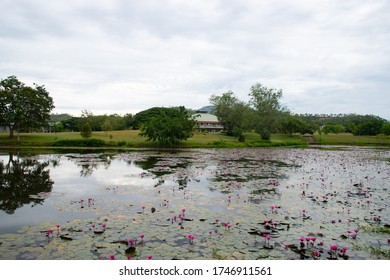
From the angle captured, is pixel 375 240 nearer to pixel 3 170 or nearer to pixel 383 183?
pixel 383 183

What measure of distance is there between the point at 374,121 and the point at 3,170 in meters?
112

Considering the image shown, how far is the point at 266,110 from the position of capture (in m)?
73.3

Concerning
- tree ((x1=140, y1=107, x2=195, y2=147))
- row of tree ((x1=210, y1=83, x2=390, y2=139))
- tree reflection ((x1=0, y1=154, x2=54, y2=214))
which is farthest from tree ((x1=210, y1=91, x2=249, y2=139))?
tree reflection ((x1=0, y1=154, x2=54, y2=214))

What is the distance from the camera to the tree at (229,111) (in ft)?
250

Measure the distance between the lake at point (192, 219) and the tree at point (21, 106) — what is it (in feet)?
142

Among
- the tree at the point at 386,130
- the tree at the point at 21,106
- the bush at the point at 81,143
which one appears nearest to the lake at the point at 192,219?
the bush at the point at 81,143

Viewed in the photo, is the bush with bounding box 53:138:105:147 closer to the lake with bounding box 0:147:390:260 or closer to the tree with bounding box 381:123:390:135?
the lake with bounding box 0:147:390:260

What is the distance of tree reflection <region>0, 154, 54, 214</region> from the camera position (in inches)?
456

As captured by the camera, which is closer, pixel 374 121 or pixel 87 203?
pixel 87 203

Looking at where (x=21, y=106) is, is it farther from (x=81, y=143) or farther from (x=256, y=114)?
(x=256, y=114)

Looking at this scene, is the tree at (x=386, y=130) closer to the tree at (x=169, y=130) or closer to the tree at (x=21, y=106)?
the tree at (x=169, y=130)
